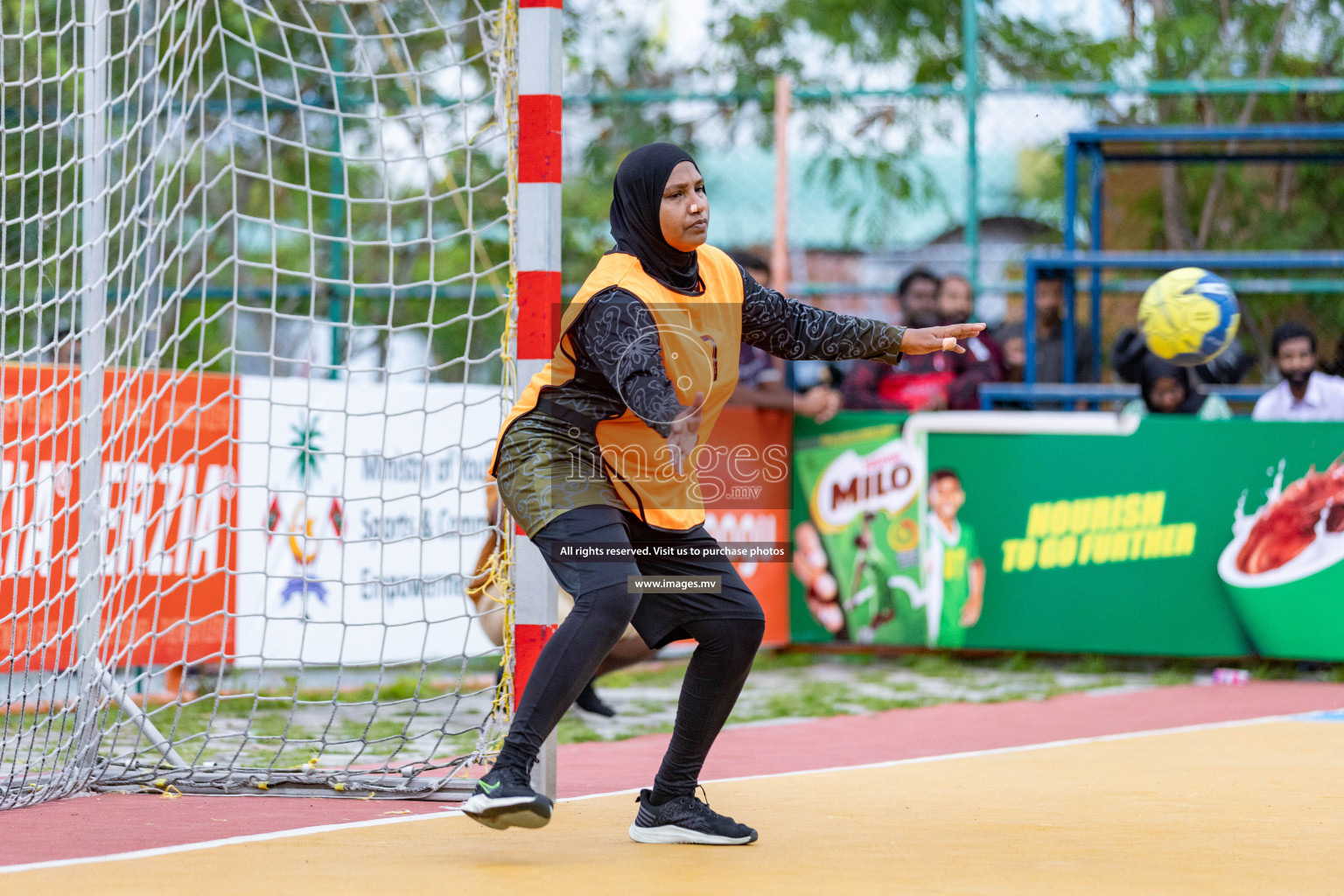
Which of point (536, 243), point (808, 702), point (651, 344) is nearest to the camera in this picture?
point (651, 344)

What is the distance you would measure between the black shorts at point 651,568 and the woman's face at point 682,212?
0.80 metres

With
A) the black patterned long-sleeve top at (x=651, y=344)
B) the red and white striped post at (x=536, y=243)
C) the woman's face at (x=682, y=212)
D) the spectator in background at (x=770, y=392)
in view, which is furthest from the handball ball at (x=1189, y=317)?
the woman's face at (x=682, y=212)

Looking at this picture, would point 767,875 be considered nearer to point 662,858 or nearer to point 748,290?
point 662,858

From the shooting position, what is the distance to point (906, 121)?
1205 cm

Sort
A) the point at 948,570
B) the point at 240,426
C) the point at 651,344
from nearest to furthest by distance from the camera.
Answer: the point at 651,344 → the point at 240,426 → the point at 948,570

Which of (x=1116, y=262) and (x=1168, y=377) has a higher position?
(x=1116, y=262)

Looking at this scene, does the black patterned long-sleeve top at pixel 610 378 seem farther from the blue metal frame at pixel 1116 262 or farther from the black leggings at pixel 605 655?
the blue metal frame at pixel 1116 262

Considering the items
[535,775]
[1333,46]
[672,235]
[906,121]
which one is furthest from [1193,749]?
[1333,46]

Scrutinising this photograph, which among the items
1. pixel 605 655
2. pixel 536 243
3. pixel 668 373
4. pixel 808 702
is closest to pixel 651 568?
pixel 605 655

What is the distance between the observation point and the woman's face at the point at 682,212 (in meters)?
4.75

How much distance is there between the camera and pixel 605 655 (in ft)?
15.6

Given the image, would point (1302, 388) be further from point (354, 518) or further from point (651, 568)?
point (651, 568)

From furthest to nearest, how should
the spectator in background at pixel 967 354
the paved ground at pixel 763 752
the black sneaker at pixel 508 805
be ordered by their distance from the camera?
the spectator in background at pixel 967 354, the paved ground at pixel 763 752, the black sneaker at pixel 508 805

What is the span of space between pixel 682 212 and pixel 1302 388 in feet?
22.3
